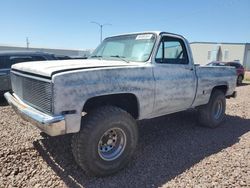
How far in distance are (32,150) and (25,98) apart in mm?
994

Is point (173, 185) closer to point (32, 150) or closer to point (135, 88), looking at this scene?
point (135, 88)

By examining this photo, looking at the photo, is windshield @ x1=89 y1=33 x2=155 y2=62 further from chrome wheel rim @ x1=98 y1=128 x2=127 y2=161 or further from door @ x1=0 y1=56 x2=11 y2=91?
door @ x1=0 y1=56 x2=11 y2=91

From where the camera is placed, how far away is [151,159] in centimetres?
429

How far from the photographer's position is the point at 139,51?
4.58 metres

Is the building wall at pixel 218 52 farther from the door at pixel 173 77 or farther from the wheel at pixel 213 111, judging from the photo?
the door at pixel 173 77

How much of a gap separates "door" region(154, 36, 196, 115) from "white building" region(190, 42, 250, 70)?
126 ft

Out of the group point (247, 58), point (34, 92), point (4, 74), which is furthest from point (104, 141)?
point (247, 58)

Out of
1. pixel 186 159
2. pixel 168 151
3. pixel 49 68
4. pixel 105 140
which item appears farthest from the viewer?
pixel 168 151

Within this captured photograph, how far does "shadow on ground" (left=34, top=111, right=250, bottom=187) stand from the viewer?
11.9 feet

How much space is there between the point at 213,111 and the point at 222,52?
38.9 metres

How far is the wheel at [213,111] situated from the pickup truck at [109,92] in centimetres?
85

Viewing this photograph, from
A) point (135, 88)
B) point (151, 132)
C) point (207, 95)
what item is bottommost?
point (151, 132)

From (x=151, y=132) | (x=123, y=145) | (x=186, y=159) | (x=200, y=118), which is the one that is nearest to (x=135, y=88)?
(x=123, y=145)

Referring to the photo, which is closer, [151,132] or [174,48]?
[174,48]
